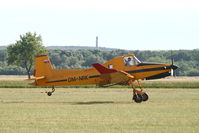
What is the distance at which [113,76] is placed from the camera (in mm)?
28281

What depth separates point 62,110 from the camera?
867 inches

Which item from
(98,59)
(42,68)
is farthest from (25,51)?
(98,59)

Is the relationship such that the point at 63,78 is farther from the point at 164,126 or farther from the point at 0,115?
the point at 164,126

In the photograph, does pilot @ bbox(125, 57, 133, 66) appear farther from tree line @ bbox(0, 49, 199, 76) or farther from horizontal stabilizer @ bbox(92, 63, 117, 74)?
tree line @ bbox(0, 49, 199, 76)

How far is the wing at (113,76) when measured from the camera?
28002mm

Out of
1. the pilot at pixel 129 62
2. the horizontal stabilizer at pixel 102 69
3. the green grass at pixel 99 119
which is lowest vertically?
the green grass at pixel 99 119

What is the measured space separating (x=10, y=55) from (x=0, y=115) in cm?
6450

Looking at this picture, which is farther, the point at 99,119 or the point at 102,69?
the point at 102,69

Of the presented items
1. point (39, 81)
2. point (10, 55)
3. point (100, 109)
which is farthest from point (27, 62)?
point (100, 109)

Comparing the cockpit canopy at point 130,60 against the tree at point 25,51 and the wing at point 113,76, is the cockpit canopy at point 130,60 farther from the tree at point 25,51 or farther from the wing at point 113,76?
the tree at point 25,51

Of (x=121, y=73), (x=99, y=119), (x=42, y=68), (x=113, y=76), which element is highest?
(x=42, y=68)

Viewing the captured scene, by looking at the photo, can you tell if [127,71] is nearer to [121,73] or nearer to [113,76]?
[121,73]

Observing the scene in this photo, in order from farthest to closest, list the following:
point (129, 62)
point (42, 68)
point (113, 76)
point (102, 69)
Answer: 1. point (42, 68)
2. point (129, 62)
3. point (113, 76)
4. point (102, 69)

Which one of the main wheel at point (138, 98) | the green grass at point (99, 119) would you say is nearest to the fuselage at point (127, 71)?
the main wheel at point (138, 98)
